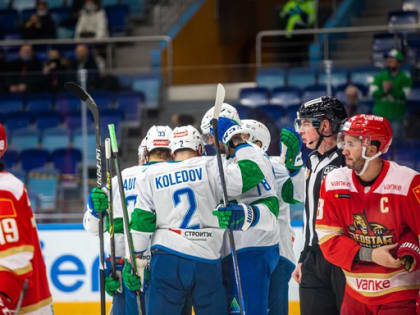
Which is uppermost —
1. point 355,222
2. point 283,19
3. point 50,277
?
point 283,19

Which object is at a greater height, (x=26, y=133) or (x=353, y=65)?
(x=353, y=65)

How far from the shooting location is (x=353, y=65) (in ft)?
27.4

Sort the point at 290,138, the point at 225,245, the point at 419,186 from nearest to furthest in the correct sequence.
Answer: the point at 419,186, the point at 225,245, the point at 290,138

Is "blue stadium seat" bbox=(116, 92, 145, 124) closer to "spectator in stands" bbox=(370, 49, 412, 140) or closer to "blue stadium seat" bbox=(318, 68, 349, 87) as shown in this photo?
"blue stadium seat" bbox=(318, 68, 349, 87)

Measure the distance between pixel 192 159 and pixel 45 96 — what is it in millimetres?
4523

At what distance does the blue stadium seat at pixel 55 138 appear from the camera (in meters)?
8.20

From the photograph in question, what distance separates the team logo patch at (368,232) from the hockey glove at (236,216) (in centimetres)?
60

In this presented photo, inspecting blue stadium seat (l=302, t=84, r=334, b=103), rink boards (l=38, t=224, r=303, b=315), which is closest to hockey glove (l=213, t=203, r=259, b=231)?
rink boards (l=38, t=224, r=303, b=315)

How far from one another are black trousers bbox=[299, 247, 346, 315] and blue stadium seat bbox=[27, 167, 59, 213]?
11.9 feet

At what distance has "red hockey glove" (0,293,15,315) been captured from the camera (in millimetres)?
3488

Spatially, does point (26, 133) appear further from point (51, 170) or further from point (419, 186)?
point (419, 186)

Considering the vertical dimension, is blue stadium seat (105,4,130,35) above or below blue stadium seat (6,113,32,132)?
above

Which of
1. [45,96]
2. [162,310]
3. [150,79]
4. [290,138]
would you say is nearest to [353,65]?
Result: [150,79]

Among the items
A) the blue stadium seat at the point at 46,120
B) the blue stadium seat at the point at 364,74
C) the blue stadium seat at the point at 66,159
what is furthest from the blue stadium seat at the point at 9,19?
the blue stadium seat at the point at 364,74
